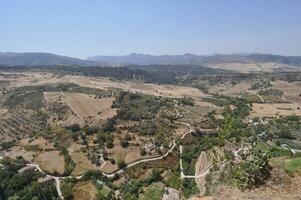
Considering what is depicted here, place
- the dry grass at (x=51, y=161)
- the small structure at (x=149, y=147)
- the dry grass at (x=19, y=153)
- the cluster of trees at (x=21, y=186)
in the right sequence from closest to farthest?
the cluster of trees at (x=21, y=186), the dry grass at (x=51, y=161), the small structure at (x=149, y=147), the dry grass at (x=19, y=153)

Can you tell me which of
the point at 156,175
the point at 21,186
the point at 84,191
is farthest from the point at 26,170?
the point at 156,175

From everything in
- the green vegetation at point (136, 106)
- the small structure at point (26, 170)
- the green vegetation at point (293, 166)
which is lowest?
the small structure at point (26, 170)

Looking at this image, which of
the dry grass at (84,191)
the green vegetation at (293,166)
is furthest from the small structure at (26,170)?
the green vegetation at (293,166)

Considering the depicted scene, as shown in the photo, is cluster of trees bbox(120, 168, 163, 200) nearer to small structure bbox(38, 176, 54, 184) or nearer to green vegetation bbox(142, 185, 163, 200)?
green vegetation bbox(142, 185, 163, 200)

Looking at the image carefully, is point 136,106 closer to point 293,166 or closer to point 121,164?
point 121,164

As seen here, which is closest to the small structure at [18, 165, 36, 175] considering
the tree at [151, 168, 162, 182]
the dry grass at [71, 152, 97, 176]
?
the dry grass at [71, 152, 97, 176]

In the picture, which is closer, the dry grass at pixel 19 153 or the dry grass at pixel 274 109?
the dry grass at pixel 19 153

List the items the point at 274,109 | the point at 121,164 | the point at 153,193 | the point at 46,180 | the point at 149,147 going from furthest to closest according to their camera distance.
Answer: the point at 274,109
the point at 149,147
the point at 121,164
the point at 46,180
the point at 153,193

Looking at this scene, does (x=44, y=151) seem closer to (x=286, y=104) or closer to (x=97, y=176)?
(x=97, y=176)

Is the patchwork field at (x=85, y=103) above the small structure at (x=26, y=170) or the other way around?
the other way around

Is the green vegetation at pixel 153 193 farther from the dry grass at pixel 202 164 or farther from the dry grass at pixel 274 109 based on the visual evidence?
the dry grass at pixel 274 109

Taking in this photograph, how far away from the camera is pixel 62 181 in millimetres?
75500

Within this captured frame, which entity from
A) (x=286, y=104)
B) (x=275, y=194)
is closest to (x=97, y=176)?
(x=275, y=194)

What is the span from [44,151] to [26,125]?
129 ft
